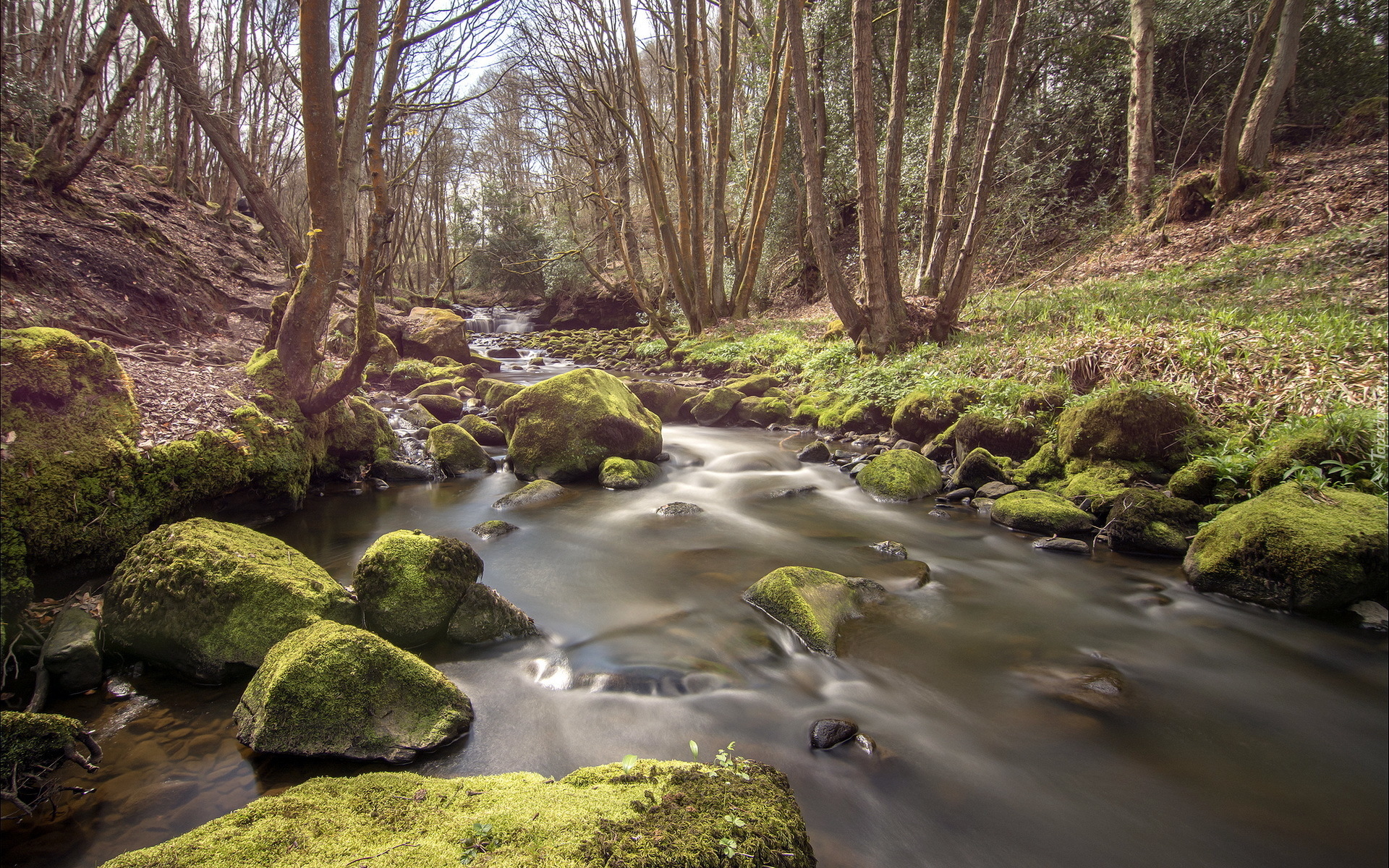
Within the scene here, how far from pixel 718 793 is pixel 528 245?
3282 cm

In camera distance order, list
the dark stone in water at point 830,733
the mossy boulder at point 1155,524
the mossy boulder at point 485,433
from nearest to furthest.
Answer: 1. the dark stone in water at point 830,733
2. the mossy boulder at point 1155,524
3. the mossy boulder at point 485,433

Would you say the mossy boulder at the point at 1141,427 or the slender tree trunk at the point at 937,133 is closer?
the mossy boulder at the point at 1141,427

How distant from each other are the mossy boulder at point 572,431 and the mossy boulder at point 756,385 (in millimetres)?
4132

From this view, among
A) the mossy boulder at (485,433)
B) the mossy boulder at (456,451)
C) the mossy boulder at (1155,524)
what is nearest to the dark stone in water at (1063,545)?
the mossy boulder at (1155,524)

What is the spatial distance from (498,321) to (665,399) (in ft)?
A: 66.1

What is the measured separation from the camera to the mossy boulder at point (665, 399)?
39.9 ft

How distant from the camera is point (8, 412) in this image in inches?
169

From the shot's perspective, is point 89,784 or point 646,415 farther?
point 646,415

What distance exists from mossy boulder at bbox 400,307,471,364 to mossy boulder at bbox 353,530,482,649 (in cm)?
1357

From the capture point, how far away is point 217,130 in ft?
38.8

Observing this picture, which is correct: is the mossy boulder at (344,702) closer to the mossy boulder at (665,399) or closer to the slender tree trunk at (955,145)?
the mossy boulder at (665,399)

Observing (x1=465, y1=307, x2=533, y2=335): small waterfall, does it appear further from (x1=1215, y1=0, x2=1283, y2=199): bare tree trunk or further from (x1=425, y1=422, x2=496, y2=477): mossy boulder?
(x1=1215, y1=0, x2=1283, y2=199): bare tree trunk

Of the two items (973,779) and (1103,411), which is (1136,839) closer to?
(973,779)

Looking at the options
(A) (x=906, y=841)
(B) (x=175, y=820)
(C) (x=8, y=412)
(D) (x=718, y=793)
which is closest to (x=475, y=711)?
(B) (x=175, y=820)
